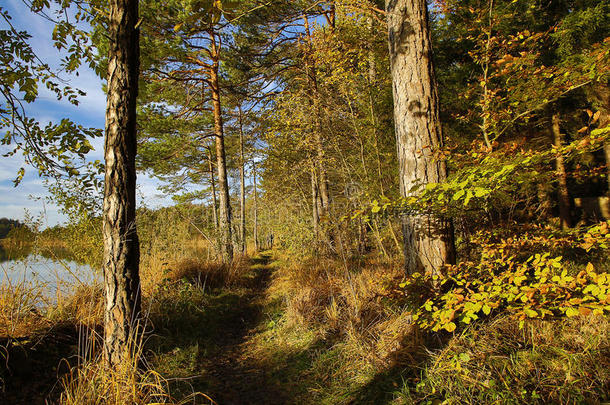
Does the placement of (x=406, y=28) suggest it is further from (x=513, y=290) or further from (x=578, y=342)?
(x=578, y=342)

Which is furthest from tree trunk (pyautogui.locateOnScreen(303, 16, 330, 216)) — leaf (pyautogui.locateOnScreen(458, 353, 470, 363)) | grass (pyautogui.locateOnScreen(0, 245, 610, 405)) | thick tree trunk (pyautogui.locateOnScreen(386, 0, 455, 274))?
leaf (pyautogui.locateOnScreen(458, 353, 470, 363))

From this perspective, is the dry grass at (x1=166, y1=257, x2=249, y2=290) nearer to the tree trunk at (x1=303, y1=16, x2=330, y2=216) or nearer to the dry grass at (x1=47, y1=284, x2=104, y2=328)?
the dry grass at (x1=47, y1=284, x2=104, y2=328)

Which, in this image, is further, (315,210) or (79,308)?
(315,210)

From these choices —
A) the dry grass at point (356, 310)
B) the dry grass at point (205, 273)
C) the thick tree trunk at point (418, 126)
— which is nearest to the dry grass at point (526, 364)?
the dry grass at point (356, 310)

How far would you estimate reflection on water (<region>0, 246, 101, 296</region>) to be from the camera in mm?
3078

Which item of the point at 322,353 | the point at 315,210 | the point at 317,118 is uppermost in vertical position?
the point at 317,118

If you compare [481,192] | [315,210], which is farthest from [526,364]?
[315,210]

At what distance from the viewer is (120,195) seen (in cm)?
235

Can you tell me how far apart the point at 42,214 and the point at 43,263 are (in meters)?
0.61

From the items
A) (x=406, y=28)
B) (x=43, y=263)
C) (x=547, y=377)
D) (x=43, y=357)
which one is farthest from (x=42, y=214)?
(x=547, y=377)

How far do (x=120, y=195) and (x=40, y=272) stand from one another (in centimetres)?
202

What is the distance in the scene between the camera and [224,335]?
13.9 feet

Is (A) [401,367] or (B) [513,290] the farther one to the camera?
(A) [401,367]

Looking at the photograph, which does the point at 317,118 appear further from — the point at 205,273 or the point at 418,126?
the point at 205,273
